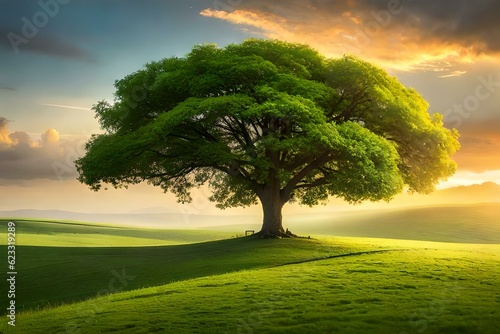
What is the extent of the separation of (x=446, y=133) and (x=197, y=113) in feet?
84.6

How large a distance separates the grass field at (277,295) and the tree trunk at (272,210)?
696 cm

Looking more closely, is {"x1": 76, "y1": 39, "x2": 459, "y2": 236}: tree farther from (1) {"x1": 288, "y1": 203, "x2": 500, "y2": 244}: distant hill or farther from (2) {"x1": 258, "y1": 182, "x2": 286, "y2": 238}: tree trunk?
(1) {"x1": 288, "y1": 203, "x2": 500, "y2": 244}: distant hill

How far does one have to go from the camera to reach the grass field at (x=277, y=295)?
15.4 m

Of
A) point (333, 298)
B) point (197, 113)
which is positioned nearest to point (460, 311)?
point (333, 298)

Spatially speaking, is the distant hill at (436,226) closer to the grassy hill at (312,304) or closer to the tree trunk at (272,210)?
the tree trunk at (272,210)

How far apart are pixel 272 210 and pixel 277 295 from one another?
24.6 metres

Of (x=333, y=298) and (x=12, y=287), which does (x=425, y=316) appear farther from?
(x=12, y=287)

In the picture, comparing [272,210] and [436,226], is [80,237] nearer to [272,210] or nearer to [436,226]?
[272,210]

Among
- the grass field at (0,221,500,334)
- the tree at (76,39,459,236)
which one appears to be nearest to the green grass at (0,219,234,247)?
the tree at (76,39,459,236)

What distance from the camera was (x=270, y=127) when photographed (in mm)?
41938

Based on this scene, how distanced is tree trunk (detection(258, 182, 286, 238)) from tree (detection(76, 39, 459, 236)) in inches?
3.8

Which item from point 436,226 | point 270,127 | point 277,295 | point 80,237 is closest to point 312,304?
point 277,295

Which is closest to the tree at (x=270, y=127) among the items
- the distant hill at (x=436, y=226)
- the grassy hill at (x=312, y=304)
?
the grassy hill at (x=312, y=304)

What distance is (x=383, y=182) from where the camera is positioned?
1478 inches
